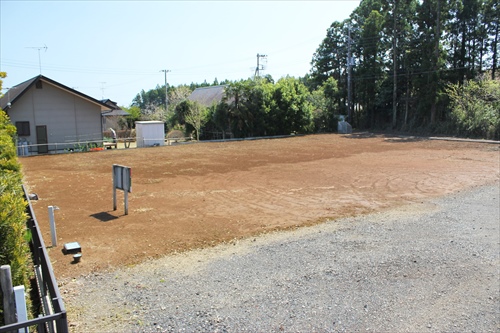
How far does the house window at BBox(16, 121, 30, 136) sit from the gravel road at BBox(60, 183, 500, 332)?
84.0 feet

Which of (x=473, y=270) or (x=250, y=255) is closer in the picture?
(x=473, y=270)

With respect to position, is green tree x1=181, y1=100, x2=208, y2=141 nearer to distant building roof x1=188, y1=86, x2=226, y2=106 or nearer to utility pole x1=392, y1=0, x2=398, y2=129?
distant building roof x1=188, y1=86, x2=226, y2=106

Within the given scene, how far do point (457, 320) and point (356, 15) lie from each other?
4984cm

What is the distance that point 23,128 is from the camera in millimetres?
27266

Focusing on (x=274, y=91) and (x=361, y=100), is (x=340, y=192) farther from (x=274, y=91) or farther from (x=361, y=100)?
(x=361, y=100)

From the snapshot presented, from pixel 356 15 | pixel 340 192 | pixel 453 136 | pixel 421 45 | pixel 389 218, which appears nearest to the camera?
pixel 389 218

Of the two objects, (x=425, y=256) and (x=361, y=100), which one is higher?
(x=361, y=100)

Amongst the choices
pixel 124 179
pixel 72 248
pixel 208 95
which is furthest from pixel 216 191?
pixel 208 95

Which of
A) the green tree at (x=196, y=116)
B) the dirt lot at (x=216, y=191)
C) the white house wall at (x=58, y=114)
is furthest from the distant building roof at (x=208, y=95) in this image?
the dirt lot at (x=216, y=191)

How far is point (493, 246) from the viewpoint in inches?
284

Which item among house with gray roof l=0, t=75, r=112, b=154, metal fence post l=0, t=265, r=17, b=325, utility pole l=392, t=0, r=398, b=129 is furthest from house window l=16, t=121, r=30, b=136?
utility pole l=392, t=0, r=398, b=129

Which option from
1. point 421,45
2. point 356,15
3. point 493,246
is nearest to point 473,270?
point 493,246

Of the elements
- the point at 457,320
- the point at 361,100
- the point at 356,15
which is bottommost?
the point at 457,320

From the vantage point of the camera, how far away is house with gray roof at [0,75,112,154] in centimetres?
2708
